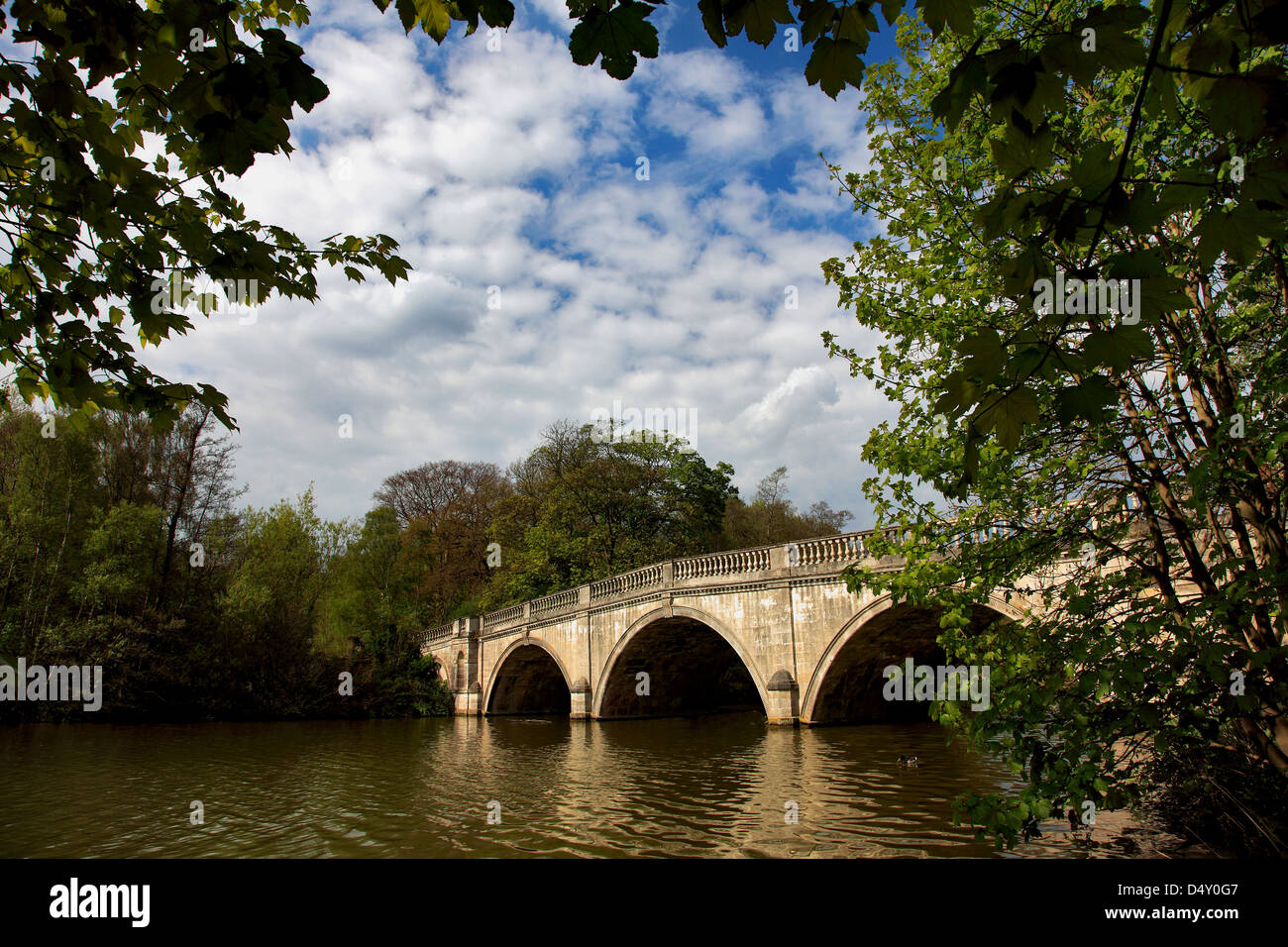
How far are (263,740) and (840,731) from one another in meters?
15.5

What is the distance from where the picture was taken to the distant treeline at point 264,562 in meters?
23.4

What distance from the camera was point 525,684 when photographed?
107 ft

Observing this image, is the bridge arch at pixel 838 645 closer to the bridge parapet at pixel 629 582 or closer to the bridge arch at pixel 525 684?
the bridge parapet at pixel 629 582

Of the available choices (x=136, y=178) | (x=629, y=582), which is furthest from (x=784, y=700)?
(x=136, y=178)

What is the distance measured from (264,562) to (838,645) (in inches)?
897

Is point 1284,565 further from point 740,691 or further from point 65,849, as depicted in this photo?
point 740,691

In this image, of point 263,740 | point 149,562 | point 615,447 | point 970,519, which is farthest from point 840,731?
point 149,562

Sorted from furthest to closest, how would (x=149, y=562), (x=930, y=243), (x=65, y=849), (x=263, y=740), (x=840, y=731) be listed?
(x=149, y=562) → (x=263, y=740) → (x=840, y=731) → (x=65, y=849) → (x=930, y=243)

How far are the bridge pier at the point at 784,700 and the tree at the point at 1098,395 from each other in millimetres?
11464

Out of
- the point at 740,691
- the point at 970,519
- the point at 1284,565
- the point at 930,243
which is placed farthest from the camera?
the point at 740,691

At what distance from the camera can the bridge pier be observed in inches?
664

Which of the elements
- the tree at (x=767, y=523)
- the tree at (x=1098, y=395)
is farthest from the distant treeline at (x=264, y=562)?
the tree at (x=1098, y=395)
